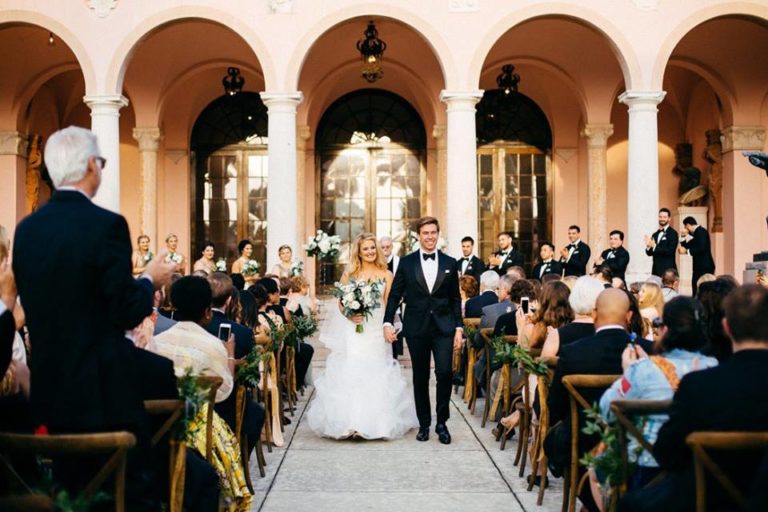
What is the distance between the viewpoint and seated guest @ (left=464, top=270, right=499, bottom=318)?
1021 centimetres

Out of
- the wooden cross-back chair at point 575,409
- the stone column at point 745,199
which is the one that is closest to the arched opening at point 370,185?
the stone column at point 745,199

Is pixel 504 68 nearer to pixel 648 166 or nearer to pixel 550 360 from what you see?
pixel 648 166

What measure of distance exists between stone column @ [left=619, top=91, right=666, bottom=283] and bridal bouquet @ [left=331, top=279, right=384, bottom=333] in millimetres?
9141

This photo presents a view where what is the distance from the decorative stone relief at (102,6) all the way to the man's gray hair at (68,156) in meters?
13.9

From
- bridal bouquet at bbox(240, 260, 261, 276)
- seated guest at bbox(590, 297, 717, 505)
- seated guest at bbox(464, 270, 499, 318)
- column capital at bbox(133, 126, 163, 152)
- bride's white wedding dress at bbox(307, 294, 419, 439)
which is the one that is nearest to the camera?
seated guest at bbox(590, 297, 717, 505)

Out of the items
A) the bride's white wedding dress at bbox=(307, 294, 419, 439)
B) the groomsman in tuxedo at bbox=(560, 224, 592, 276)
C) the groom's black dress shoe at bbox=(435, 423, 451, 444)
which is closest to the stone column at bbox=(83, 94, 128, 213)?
the groomsman in tuxedo at bbox=(560, 224, 592, 276)

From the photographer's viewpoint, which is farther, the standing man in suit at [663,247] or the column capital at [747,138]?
the column capital at [747,138]

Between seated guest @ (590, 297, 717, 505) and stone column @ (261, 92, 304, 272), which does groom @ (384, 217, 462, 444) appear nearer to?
seated guest @ (590, 297, 717, 505)

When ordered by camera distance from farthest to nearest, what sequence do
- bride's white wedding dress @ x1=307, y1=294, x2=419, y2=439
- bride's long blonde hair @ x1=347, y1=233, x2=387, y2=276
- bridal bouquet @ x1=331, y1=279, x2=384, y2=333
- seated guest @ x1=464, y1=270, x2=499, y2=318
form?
seated guest @ x1=464, y1=270, x2=499, y2=318 → bride's long blonde hair @ x1=347, y1=233, x2=387, y2=276 → bridal bouquet @ x1=331, y1=279, x2=384, y2=333 → bride's white wedding dress @ x1=307, y1=294, x2=419, y2=439

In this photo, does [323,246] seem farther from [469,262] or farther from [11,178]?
[11,178]

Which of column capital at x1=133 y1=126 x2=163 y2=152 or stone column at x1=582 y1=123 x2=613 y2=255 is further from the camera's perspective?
column capital at x1=133 y1=126 x2=163 y2=152

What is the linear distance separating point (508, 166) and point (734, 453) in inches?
744

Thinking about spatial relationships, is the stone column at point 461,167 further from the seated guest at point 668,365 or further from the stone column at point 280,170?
the seated guest at point 668,365

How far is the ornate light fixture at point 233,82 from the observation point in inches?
781
